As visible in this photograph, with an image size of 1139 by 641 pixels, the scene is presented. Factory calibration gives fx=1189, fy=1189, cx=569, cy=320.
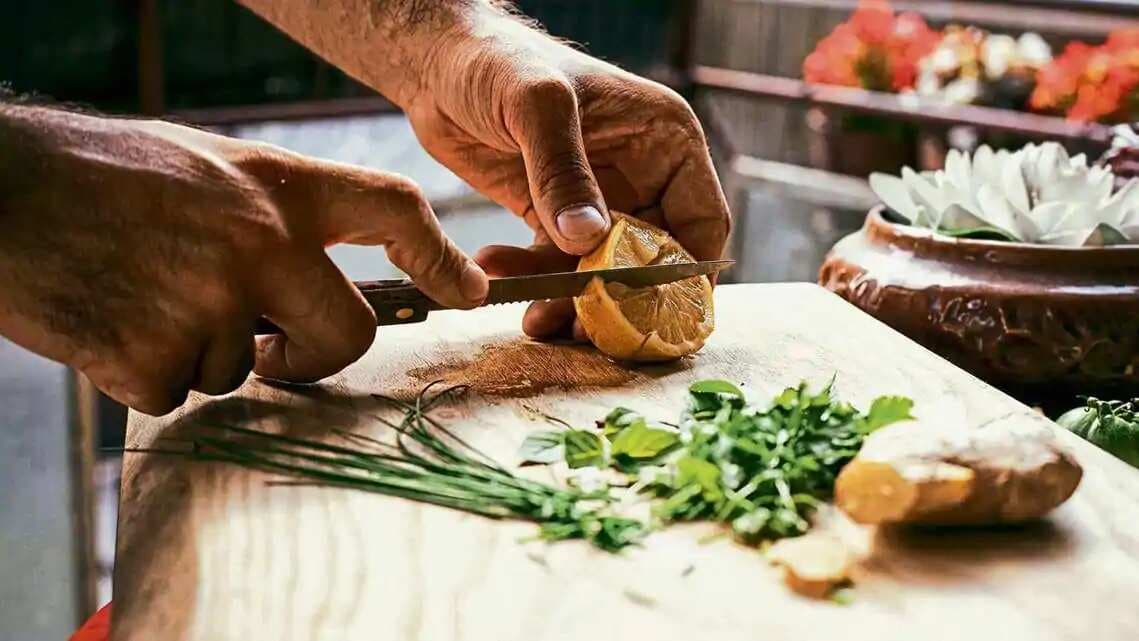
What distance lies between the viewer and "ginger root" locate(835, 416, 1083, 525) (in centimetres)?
115

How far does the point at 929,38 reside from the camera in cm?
470

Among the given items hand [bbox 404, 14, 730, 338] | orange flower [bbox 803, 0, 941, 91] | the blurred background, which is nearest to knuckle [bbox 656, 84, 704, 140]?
hand [bbox 404, 14, 730, 338]

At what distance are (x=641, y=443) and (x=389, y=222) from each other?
1.50ft

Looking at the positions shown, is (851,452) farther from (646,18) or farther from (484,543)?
(646,18)

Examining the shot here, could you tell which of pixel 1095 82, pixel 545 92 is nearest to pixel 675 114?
pixel 545 92

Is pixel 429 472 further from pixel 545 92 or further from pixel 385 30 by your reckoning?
pixel 385 30

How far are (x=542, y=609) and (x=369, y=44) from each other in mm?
1484

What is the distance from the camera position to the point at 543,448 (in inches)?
55.5

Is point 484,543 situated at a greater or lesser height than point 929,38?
lesser

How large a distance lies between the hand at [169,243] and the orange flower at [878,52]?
11.5 ft

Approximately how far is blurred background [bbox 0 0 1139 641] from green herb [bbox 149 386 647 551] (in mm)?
1641

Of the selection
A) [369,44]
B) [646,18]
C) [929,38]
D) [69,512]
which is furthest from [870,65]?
[69,512]

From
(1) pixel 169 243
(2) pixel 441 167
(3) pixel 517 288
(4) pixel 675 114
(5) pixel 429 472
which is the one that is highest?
(4) pixel 675 114

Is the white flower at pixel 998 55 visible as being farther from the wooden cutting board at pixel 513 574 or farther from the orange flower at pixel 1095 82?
the wooden cutting board at pixel 513 574
